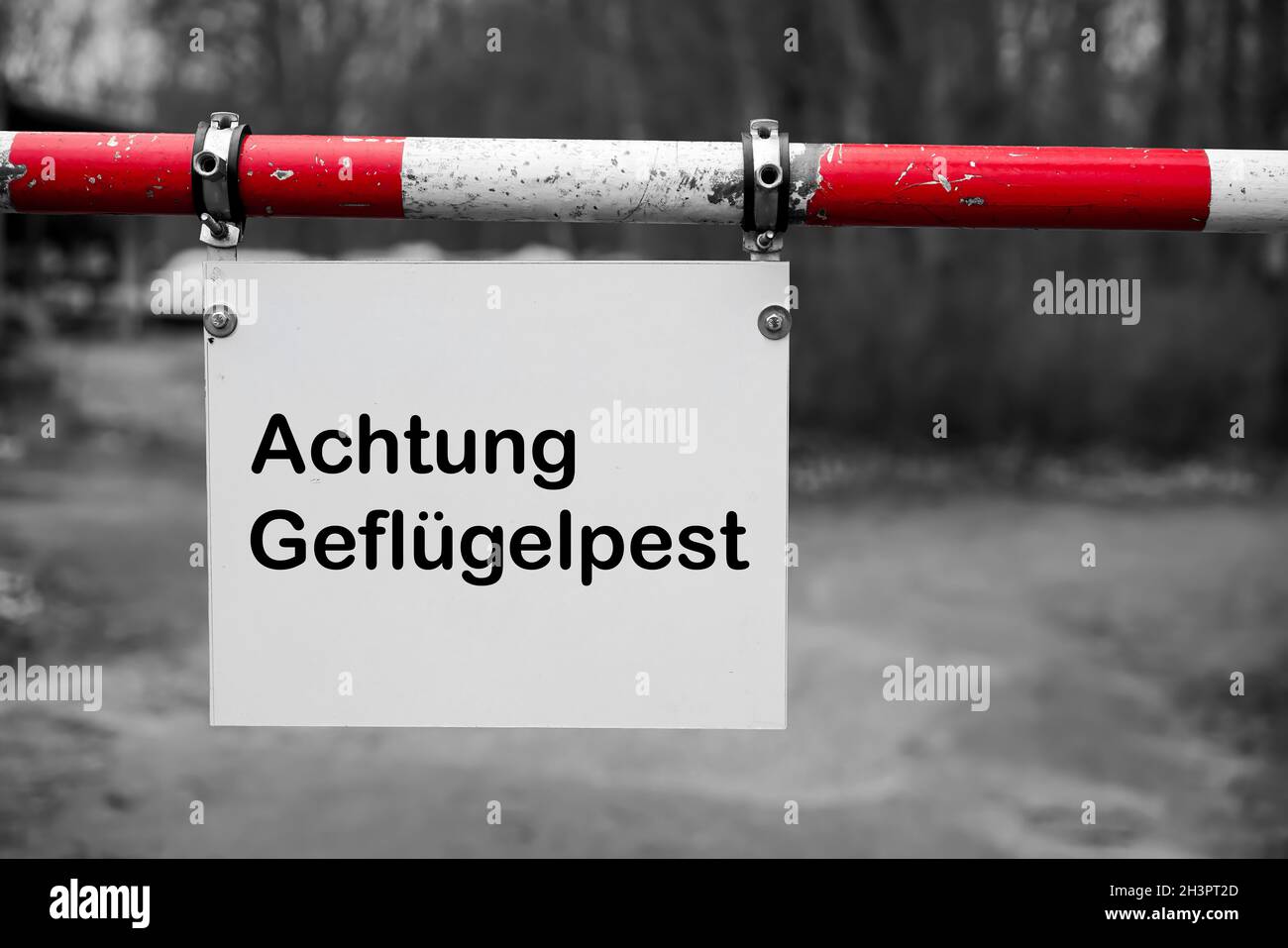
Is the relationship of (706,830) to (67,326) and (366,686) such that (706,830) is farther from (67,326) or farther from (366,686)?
(67,326)

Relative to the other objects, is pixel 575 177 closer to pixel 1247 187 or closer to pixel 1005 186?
pixel 1005 186

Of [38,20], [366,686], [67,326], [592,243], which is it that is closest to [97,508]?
[38,20]

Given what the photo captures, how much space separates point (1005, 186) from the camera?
60.2 inches

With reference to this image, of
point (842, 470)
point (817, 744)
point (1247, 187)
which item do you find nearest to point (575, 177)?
point (1247, 187)

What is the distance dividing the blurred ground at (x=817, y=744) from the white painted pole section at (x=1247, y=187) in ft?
10.6

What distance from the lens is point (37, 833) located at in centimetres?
438

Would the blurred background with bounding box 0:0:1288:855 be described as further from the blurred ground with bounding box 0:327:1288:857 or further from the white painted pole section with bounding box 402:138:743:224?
the white painted pole section with bounding box 402:138:743:224

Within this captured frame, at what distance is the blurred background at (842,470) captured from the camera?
484cm

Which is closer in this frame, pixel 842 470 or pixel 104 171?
pixel 104 171

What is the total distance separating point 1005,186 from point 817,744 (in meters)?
4.28

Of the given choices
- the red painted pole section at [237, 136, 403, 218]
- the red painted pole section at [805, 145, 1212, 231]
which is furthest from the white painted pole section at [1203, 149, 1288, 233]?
the red painted pole section at [237, 136, 403, 218]

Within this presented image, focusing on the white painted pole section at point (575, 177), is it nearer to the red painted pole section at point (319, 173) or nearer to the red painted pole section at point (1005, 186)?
the red painted pole section at point (319, 173)

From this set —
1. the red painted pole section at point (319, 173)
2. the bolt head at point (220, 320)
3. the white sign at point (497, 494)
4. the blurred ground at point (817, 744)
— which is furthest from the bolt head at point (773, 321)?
the blurred ground at point (817, 744)

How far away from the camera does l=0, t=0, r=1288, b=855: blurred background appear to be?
4836 mm
